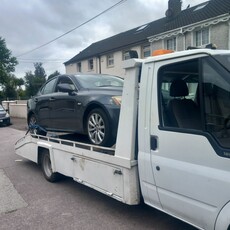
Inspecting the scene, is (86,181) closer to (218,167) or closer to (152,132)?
(152,132)

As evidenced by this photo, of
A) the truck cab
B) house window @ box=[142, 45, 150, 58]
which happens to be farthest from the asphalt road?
house window @ box=[142, 45, 150, 58]

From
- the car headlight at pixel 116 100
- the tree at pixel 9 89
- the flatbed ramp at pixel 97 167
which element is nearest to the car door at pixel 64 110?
the flatbed ramp at pixel 97 167

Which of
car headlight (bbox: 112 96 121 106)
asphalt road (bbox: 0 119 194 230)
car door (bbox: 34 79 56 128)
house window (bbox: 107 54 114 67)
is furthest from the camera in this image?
house window (bbox: 107 54 114 67)

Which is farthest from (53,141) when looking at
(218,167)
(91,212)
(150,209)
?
(218,167)

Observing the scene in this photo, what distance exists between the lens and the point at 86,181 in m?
4.16

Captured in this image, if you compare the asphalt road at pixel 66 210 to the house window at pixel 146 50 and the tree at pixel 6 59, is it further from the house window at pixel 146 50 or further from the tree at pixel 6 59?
the tree at pixel 6 59

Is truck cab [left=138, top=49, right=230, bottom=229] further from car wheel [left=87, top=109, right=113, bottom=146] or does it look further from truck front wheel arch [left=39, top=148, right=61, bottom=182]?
truck front wheel arch [left=39, top=148, right=61, bottom=182]

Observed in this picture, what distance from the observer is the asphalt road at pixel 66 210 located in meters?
3.61

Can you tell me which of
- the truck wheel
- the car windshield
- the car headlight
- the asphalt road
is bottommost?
the asphalt road

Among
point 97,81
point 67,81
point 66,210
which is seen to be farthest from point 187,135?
point 67,81

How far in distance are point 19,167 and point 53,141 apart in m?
2.18

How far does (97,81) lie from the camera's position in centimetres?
531

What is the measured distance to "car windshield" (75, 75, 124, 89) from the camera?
202 inches

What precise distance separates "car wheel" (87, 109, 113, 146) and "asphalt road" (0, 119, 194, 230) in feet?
3.25
